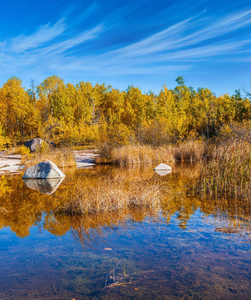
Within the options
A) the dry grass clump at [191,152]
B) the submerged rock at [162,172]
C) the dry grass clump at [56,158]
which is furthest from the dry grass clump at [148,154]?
the submerged rock at [162,172]

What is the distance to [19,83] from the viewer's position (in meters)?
38.2

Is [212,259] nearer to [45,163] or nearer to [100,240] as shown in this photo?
[100,240]

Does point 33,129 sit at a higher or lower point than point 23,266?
higher

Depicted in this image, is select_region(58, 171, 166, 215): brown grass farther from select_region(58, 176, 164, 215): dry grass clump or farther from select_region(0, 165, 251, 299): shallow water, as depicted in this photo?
select_region(0, 165, 251, 299): shallow water

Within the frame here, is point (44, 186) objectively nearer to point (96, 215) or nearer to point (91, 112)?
point (96, 215)

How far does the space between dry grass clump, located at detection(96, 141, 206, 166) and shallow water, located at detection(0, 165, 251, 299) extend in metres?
10.9

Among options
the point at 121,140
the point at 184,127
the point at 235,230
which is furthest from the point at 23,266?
the point at 184,127

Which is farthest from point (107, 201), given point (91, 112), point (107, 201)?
point (91, 112)

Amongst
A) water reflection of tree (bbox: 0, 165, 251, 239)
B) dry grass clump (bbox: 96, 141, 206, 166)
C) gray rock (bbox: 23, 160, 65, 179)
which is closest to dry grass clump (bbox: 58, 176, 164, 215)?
water reflection of tree (bbox: 0, 165, 251, 239)

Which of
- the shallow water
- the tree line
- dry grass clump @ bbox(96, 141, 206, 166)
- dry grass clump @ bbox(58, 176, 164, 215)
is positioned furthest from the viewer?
the tree line

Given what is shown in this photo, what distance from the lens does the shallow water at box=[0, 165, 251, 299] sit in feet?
10.1

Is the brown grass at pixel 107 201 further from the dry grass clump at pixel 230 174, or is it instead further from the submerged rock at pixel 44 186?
the submerged rock at pixel 44 186

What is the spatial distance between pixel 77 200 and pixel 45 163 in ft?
23.7

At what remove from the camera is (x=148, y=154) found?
17.9 m
